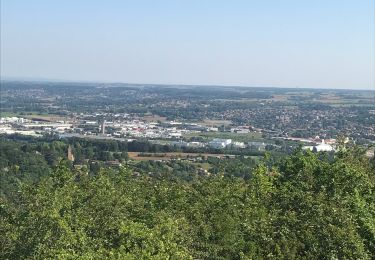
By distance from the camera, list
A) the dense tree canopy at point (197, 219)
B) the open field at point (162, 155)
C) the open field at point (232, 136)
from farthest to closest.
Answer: the open field at point (232, 136), the open field at point (162, 155), the dense tree canopy at point (197, 219)

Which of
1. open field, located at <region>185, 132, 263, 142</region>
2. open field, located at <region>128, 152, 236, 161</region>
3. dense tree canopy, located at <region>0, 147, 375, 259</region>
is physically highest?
dense tree canopy, located at <region>0, 147, 375, 259</region>

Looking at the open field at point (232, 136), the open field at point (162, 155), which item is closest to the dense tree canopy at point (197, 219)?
the open field at point (162, 155)

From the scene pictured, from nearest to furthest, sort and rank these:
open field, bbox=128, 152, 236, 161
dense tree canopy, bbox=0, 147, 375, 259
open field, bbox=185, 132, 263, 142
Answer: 1. dense tree canopy, bbox=0, 147, 375, 259
2. open field, bbox=128, 152, 236, 161
3. open field, bbox=185, 132, 263, 142

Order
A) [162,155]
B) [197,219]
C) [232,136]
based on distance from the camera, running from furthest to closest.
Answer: [232,136] < [162,155] < [197,219]

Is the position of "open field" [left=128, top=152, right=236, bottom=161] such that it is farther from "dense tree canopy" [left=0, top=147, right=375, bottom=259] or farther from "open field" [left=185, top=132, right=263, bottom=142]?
"dense tree canopy" [left=0, top=147, right=375, bottom=259]

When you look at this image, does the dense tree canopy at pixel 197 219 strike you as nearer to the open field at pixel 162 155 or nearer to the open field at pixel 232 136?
the open field at pixel 162 155

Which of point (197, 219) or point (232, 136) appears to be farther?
point (232, 136)

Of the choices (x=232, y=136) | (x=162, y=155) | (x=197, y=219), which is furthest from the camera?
(x=232, y=136)

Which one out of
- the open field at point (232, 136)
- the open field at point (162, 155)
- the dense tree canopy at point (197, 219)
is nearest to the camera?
the dense tree canopy at point (197, 219)

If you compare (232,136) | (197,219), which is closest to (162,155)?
(232,136)

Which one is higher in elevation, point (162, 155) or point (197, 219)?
point (197, 219)

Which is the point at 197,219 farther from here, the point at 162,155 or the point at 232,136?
the point at 232,136

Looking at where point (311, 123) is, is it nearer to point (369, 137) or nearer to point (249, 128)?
point (249, 128)

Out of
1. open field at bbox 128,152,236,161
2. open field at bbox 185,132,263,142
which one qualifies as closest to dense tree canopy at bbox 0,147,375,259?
open field at bbox 128,152,236,161
